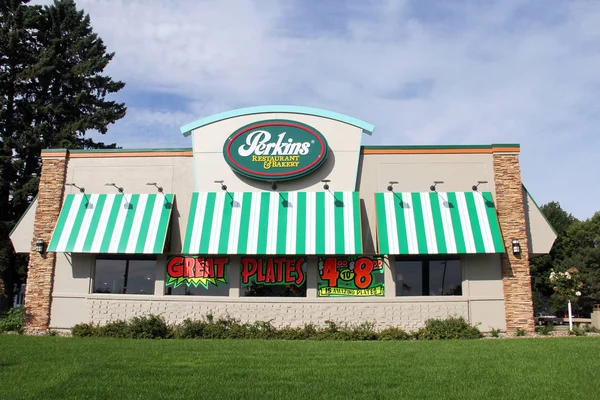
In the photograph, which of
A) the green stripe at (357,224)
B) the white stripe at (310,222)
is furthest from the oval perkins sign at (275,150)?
the green stripe at (357,224)

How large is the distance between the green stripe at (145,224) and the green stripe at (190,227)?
1464 millimetres

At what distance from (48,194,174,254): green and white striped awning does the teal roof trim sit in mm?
2810

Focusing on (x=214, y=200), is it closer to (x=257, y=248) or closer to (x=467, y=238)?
(x=257, y=248)

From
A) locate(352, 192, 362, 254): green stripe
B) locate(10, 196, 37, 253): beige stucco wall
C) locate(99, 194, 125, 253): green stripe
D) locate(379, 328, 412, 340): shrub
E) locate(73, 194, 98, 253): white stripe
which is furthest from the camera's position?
locate(10, 196, 37, 253): beige stucco wall

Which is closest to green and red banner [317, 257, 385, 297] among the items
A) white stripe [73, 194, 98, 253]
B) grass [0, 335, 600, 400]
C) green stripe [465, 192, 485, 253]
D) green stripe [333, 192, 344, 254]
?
green stripe [333, 192, 344, 254]

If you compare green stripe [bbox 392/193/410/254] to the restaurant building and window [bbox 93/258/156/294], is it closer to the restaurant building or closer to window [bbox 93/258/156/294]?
the restaurant building

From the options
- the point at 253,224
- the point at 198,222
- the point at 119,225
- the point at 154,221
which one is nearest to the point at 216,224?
the point at 198,222

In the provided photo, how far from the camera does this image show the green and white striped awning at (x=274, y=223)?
18266mm

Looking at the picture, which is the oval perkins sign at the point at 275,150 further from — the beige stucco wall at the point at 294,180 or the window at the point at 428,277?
the window at the point at 428,277

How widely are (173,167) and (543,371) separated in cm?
1430

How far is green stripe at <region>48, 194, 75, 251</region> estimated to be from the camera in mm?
19234

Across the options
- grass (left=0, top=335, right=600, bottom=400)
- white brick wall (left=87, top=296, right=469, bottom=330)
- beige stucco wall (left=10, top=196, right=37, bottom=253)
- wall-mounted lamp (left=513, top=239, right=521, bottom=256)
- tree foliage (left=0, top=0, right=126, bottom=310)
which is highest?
tree foliage (left=0, top=0, right=126, bottom=310)

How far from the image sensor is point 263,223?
1891 cm

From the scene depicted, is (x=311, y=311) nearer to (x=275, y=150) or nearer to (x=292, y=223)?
(x=292, y=223)
